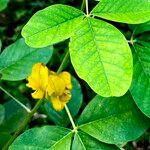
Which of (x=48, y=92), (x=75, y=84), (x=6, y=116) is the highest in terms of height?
(x=48, y=92)

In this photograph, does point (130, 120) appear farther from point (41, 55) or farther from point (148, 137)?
point (148, 137)

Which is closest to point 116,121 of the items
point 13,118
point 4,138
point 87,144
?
point 87,144

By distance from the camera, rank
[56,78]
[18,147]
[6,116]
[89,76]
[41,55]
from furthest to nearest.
A: [6,116] → [41,55] → [18,147] → [56,78] → [89,76]

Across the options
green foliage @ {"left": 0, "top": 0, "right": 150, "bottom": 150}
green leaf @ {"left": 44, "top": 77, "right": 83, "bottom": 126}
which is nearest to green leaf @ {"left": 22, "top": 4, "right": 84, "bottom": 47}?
green foliage @ {"left": 0, "top": 0, "right": 150, "bottom": 150}

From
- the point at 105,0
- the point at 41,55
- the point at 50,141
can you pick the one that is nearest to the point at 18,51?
the point at 41,55

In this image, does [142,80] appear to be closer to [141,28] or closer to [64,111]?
[141,28]

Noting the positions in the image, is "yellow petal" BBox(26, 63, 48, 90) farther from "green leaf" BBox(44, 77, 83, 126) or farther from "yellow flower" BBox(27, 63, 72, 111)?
"green leaf" BBox(44, 77, 83, 126)

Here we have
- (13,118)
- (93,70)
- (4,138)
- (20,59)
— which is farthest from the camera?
(13,118)
